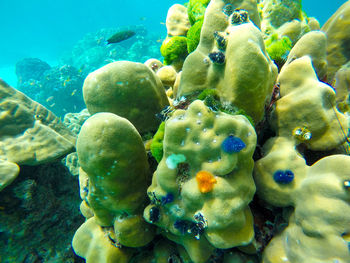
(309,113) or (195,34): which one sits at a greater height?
(195,34)

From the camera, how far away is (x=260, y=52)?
224 cm

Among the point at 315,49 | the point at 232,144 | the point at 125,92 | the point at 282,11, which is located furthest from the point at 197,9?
the point at 232,144

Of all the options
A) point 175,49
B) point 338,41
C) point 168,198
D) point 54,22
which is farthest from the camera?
point 54,22

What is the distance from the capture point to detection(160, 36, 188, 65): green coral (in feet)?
13.9

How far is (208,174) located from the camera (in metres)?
2.04

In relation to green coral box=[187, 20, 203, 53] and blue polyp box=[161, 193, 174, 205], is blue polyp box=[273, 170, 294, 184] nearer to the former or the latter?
blue polyp box=[161, 193, 174, 205]

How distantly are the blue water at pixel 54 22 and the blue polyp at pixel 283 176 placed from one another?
2298 inches

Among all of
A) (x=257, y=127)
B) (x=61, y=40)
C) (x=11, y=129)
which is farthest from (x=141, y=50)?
(x=61, y=40)

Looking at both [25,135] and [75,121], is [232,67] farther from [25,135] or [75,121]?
[75,121]

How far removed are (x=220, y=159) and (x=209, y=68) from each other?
136 centimetres

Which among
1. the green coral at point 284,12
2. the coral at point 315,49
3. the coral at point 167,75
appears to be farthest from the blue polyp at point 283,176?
the green coral at point 284,12

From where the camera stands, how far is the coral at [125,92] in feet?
9.47

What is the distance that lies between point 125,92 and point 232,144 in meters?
1.84

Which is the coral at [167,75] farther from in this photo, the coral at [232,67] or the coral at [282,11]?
the coral at [282,11]
